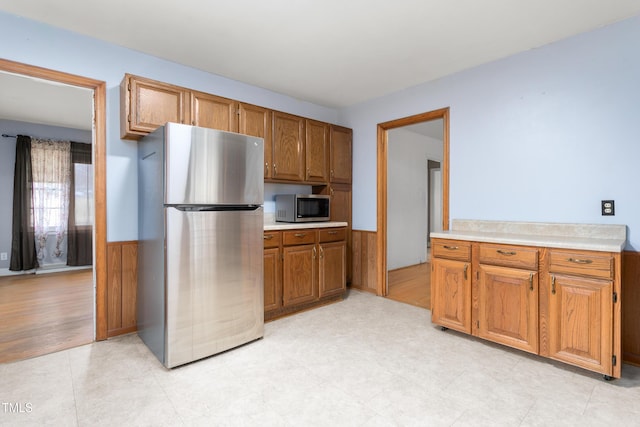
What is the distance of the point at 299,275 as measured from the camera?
323 centimetres

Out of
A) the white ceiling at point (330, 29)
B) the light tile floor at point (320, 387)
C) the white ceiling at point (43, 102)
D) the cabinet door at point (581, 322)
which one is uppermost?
the white ceiling at point (43, 102)

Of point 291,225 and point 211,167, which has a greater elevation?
point 211,167

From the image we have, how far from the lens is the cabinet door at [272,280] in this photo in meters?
2.97

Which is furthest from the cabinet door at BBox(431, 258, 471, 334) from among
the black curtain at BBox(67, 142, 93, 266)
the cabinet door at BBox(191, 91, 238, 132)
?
the black curtain at BBox(67, 142, 93, 266)

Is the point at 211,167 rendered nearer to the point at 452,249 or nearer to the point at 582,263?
the point at 452,249

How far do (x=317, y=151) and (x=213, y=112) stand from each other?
131cm

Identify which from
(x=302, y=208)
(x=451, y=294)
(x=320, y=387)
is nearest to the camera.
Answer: (x=320, y=387)

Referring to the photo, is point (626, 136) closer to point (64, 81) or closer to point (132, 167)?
point (132, 167)

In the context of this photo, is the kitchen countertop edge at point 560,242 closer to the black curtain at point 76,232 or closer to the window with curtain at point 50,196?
the black curtain at point 76,232

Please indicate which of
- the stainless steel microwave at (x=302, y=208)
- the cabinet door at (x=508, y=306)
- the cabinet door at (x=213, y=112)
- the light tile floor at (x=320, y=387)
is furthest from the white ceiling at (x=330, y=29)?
the light tile floor at (x=320, y=387)

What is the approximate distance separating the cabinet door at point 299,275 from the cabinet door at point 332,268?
91 mm

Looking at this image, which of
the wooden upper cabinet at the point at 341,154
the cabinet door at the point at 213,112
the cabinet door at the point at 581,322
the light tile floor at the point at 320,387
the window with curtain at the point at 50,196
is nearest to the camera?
the light tile floor at the point at 320,387

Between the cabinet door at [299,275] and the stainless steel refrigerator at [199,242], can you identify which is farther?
the cabinet door at [299,275]

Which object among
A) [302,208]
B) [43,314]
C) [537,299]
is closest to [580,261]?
[537,299]
